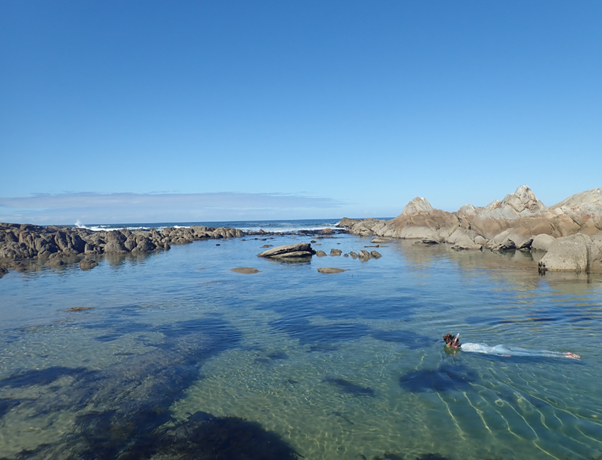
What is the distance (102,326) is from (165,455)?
12180 millimetres

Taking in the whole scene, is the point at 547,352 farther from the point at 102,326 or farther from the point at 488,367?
the point at 102,326

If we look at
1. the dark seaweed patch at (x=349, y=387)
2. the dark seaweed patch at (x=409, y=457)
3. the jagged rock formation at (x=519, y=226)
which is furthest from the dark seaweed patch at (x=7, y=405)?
the jagged rock formation at (x=519, y=226)

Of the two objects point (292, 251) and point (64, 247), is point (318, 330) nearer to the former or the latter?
point (292, 251)

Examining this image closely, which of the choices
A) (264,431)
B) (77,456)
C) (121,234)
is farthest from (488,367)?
(121,234)

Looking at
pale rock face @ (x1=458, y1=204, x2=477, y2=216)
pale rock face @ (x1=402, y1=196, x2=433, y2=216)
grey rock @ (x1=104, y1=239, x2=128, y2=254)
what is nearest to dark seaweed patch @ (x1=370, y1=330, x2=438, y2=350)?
grey rock @ (x1=104, y1=239, x2=128, y2=254)

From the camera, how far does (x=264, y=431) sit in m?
8.91

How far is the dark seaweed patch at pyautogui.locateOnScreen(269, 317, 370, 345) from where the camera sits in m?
15.6

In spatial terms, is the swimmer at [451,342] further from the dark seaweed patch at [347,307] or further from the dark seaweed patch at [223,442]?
the dark seaweed patch at [223,442]

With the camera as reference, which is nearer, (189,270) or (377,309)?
(377,309)

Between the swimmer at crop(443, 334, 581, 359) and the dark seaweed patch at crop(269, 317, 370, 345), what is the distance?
373cm

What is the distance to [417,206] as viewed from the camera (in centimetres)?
9175

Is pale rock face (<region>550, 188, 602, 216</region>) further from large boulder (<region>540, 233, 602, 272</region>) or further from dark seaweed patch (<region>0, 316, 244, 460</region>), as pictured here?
dark seaweed patch (<region>0, 316, 244, 460</region>)

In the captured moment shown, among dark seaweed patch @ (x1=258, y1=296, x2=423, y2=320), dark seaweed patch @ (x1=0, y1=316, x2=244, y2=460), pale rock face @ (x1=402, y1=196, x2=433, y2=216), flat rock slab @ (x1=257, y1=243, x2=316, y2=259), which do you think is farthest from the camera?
pale rock face @ (x1=402, y1=196, x2=433, y2=216)

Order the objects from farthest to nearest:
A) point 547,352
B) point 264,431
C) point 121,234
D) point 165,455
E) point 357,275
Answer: point 121,234 → point 357,275 → point 547,352 → point 264,431 → point 165,455
